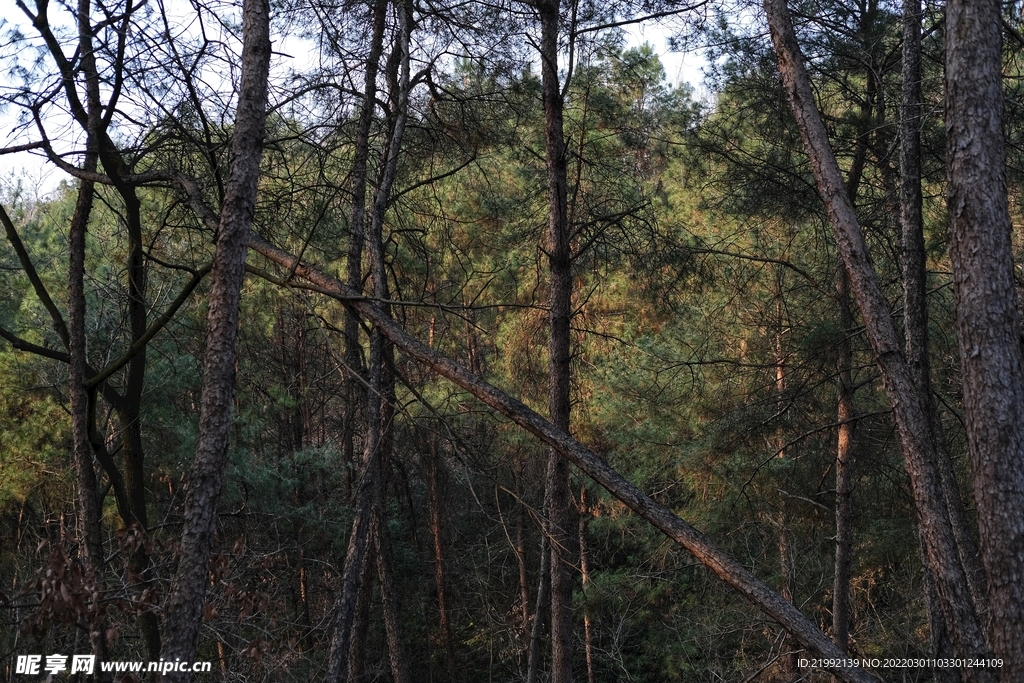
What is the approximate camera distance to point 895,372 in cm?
460

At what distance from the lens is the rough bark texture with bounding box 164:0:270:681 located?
3.00 meters

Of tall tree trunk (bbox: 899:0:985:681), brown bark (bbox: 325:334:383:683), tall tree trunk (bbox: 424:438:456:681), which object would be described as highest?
tall tree trunk (bbox: 899:0:985:681)

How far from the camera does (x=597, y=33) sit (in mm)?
6184

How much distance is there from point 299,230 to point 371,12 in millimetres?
1701

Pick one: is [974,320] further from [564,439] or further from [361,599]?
[361,599]

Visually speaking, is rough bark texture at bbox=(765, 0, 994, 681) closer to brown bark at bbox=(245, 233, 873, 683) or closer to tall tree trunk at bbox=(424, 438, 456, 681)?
brown bark at bbox=(245, 233, 873, 683)

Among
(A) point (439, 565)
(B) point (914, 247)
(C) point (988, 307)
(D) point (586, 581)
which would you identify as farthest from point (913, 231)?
(A) point (439, 565)

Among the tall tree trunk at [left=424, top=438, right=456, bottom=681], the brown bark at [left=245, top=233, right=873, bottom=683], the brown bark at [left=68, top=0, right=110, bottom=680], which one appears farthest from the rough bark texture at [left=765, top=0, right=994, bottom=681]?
the tall tree trunk at [left=424, top=438, right=456, bottom=681]

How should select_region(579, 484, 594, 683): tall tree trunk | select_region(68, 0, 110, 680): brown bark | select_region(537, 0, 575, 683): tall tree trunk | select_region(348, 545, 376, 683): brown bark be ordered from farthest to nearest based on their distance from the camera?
select_region(579, 484, 594, 683): tall tree trunk, select_region(348, 545, 376, 683): brown bark, select_region(537, 0, 575, 683): tall tree trunk, select_region(68, 0, 110, 680): brown bark

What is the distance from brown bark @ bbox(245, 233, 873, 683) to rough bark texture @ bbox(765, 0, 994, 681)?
1.45 m

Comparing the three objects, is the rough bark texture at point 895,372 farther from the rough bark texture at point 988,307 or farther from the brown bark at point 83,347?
the brown bark at point 83,347

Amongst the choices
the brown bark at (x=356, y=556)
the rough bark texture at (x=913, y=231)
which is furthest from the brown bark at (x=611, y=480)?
the rough bark texture at (x=913, y=231)

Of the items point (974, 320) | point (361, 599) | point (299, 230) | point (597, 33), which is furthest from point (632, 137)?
point (361, 599)

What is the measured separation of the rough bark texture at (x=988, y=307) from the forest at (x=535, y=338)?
16 mm
